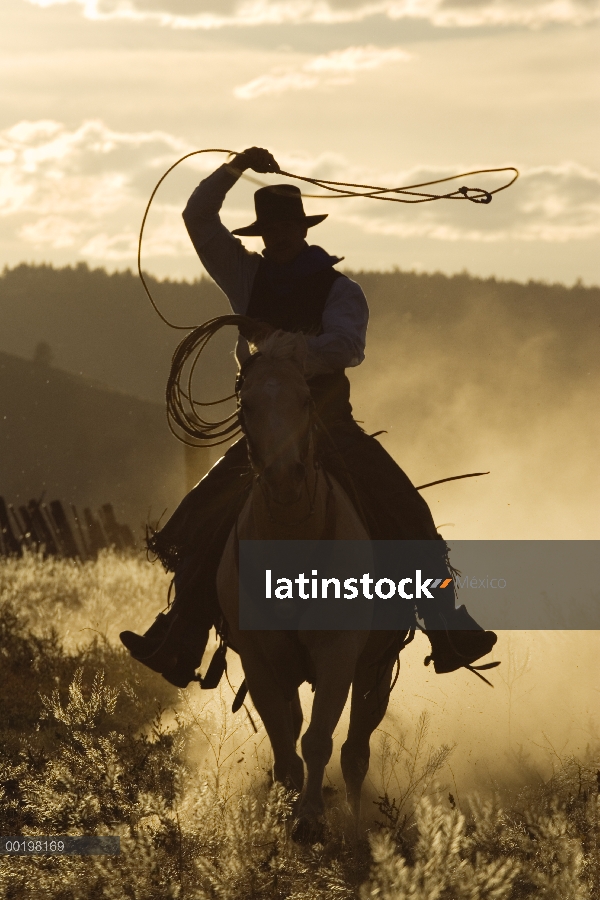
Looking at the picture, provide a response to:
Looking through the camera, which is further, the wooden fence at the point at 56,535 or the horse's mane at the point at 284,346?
the wooden fence at the point at 56,535

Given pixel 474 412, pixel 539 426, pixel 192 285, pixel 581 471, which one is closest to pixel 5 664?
pixel 581 471

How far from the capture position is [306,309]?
25.7ft

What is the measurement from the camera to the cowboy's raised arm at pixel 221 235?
781cm

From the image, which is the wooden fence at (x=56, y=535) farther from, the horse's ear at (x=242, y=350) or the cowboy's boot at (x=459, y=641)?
the horse's ear at (x=242, y=350)

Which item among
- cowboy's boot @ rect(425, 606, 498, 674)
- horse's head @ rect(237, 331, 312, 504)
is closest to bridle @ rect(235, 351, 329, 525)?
horse's head @ rect(237, 331, 312, 504)

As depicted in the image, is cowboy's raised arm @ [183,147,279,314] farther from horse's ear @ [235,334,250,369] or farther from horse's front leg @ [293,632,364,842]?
horse's front leg @ [293,632,364,842]

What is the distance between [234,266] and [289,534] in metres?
2.26

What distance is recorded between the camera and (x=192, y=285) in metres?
109

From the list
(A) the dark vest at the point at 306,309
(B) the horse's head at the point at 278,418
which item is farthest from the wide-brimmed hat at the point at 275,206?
(B) the horse's head at the point at 278,418

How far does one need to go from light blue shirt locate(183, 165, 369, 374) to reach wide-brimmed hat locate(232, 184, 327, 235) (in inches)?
5.9

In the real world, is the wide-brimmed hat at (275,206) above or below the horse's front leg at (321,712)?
above

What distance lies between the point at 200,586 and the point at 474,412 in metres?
62.1

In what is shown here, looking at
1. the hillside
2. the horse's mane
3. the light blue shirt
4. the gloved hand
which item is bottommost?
the horse's mane

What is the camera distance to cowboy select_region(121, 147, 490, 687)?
7816 mm
